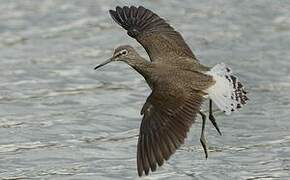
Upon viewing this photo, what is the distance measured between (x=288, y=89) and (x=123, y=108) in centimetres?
185

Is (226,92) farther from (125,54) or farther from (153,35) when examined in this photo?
(153,35)

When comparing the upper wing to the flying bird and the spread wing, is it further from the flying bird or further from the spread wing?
the spread wing

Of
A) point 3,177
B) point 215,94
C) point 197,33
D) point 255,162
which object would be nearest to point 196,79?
point 215,94

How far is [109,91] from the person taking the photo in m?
12.5

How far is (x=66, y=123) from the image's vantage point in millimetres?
11391

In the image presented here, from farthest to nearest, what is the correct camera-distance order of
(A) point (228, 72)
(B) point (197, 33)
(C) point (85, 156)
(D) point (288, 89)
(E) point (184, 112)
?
(B) point (197, 33) → (D) point (288, 89) → (C) point (85, 156) → (A) point (228, 72) → (E) point (184, 112)

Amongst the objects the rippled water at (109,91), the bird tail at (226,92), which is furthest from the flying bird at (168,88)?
the rippled water at (109,91)

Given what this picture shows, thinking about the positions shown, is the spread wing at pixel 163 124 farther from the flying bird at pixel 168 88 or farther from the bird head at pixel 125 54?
A: the bird head at pixel 125 54

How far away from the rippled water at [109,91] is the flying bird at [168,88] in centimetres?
52

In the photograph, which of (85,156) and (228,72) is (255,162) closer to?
(228,72)

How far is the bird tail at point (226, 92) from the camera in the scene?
377 inches

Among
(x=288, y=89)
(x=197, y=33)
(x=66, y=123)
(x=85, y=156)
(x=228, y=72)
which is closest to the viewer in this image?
(x=228, y=72)

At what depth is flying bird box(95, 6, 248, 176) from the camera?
29.2 ft

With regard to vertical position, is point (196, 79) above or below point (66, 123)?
above
